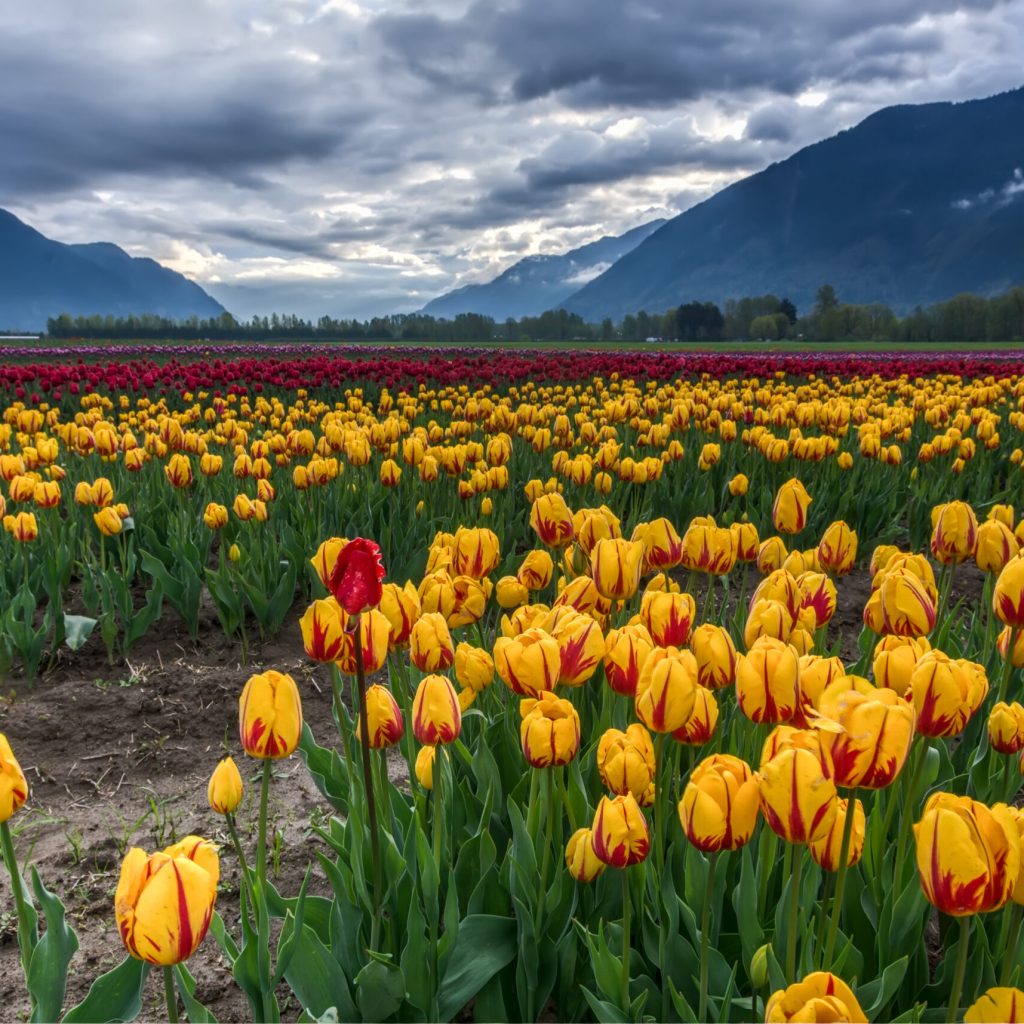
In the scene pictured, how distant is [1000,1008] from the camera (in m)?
1.10

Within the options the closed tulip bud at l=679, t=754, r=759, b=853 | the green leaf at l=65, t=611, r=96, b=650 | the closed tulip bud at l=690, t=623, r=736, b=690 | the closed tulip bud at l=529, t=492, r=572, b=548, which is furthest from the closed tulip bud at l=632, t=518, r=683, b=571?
the green leaf at l=65, t=611, r=96, b=650

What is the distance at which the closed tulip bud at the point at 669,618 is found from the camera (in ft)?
6.88

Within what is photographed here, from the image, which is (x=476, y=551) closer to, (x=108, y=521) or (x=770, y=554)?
(x=770, y=554)

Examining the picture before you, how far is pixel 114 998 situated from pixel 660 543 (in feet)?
6.43

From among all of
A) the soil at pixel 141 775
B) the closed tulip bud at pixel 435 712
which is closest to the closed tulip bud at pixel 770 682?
the closed tulip bud at pixel 435 712

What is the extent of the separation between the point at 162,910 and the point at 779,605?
1441 millimetres

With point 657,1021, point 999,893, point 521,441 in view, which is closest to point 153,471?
point 521,441

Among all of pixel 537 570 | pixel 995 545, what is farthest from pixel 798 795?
pixel 995 545

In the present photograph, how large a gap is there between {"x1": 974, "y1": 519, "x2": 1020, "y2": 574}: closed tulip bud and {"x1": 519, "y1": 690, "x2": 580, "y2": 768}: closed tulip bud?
1.78m

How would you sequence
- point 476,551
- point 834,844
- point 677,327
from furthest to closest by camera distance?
point 677,327
point 476,551
point 834,844

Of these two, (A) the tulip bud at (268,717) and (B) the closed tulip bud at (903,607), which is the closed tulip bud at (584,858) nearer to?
(A) the tulip bud at (268,717)

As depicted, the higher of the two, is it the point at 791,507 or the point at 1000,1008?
the point at 791,507

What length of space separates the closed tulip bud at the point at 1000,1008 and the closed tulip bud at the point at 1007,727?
915 millimetres

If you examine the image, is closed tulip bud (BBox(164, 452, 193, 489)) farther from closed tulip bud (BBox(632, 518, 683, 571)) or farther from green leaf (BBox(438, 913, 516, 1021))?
green leaf (BBox(438, 913, 516, 1021))
